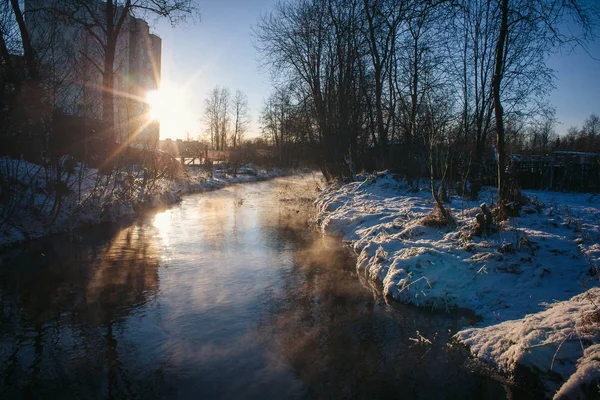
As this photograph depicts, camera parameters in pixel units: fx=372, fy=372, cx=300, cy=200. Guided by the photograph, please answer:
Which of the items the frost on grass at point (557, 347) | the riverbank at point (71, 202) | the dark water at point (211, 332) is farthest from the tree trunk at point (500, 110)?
the riverbank at point (71, 202)

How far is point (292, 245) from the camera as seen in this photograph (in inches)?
374

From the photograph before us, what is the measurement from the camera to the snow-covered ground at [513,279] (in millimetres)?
3484

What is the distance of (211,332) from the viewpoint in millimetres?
4641

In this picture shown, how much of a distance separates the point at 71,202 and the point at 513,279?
1092 cm

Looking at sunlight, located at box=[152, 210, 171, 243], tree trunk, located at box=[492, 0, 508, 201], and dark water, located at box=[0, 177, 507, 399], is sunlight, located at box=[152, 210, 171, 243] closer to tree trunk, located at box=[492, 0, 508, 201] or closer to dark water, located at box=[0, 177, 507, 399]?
dark water, located at box=[0, 177, 507, 399]

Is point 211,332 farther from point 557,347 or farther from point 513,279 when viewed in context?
point 513,279

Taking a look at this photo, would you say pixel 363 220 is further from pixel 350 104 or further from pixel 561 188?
pixel 350 104

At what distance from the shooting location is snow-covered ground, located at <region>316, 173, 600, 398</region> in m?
3.48

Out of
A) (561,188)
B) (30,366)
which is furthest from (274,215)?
(561,188)

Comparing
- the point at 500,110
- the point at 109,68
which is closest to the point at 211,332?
the point at 500,110

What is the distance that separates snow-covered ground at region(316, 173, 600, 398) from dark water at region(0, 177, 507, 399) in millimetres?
367

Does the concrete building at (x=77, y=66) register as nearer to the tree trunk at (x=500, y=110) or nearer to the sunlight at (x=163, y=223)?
the sunlight at (x=163, y=223)

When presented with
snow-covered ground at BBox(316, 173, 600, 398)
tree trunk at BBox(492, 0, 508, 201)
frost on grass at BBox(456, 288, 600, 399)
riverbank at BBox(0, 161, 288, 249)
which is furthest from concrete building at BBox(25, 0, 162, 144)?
frost on grass at BBox(456, 288, 600, 399)

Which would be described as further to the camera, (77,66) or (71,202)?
(77,66)
